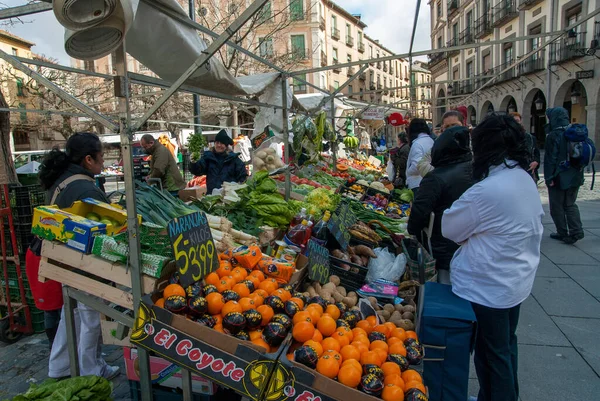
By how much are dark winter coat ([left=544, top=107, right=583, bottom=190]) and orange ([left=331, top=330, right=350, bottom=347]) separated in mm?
5606

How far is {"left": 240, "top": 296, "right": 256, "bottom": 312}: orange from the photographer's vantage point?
2293 mm

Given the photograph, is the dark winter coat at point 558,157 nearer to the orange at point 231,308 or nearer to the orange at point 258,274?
the orange at point 258,274

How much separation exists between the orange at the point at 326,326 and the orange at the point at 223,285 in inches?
24.4

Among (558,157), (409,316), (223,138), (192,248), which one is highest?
(223,138)

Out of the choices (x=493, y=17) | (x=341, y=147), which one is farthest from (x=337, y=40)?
(x=341, y=147)

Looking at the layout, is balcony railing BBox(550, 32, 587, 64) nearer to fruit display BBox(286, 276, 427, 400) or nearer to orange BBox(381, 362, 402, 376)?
fruit display BBox(286, 276, 427, 400)

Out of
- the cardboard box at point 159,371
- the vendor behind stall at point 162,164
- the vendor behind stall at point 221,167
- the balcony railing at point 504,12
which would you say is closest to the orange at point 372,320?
the cardboard box at point 159,371

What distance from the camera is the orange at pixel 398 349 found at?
218cm

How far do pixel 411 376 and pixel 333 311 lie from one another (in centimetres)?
62

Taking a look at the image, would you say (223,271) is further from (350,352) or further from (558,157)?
(558,157)

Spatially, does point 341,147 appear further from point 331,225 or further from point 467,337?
point 467,337


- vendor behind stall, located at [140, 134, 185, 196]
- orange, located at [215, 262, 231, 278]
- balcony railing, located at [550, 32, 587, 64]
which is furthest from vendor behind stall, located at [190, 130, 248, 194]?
balcony railing, located at [550, 32, 587, 64]

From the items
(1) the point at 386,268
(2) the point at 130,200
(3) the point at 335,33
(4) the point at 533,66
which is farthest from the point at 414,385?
(3) the point at 335,33

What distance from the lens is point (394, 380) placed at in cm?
192
